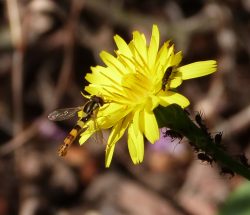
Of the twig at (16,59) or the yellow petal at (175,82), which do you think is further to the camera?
the twig at (16,59)

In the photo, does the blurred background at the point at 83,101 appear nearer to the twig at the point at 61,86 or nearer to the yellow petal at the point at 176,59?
the twig at the point at 61,86

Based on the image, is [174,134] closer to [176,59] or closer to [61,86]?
[176,59]

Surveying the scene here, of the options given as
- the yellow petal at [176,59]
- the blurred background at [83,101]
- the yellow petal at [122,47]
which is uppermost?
the yellow petal at [122,47]

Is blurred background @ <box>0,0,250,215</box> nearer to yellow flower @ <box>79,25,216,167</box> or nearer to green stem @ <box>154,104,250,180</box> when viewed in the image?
yellow flower @ <box>79,25,216,167</box>

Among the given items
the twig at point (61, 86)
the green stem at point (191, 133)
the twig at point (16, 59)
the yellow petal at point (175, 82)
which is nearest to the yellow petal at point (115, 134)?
the green stem at point (191, 133)

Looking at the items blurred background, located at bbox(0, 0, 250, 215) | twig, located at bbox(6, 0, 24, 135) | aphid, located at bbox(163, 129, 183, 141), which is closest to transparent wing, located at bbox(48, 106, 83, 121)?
aphid, located at bbox(163, 129, 183, 141)

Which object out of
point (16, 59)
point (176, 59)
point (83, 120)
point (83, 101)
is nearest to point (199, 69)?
point (176, 59)
